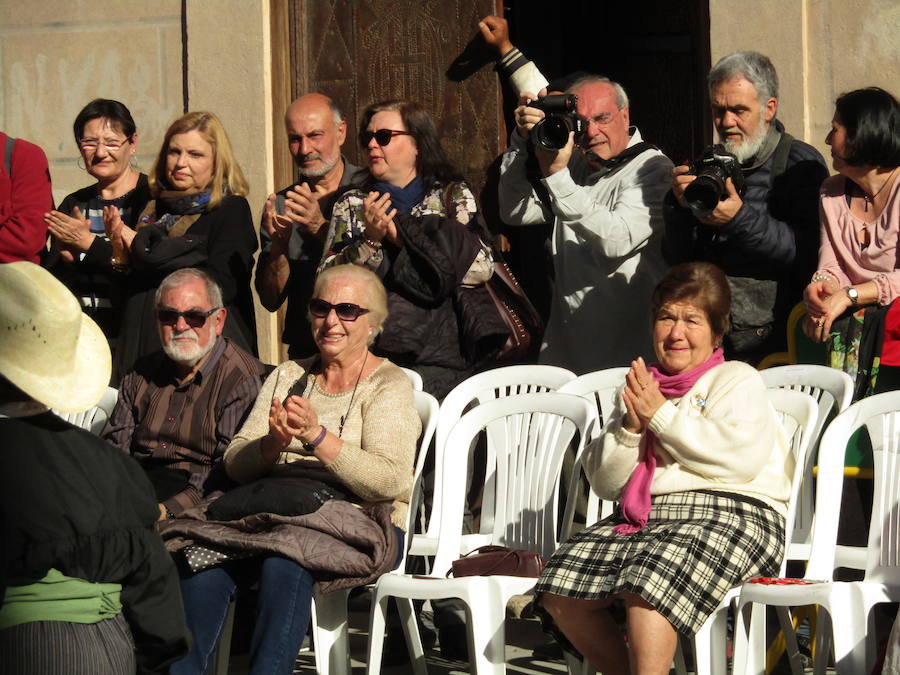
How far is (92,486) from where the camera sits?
3.45 meters

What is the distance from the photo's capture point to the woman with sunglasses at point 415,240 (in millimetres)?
5734

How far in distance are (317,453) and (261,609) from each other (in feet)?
1.69

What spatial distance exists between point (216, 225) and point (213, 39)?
1479mm

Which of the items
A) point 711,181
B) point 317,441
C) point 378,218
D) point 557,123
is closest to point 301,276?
point 378,218

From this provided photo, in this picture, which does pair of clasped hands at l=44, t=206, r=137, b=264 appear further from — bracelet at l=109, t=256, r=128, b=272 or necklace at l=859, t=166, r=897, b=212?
necklace at l=859, t=166, r=897, b=212

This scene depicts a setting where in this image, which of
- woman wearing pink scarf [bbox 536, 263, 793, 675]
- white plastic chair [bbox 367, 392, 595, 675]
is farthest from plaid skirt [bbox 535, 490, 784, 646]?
white plastic chair [bbox 367, 392, 595, 675]

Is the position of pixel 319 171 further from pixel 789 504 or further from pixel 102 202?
pixel 789 504

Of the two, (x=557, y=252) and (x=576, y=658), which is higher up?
(x=557, y=252)

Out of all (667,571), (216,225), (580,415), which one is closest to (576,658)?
(667,571)

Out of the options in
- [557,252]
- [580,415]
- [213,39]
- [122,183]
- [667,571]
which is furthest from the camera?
[213,39]

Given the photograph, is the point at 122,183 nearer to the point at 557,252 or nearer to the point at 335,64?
the point at 335,64

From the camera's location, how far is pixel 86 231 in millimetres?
6082

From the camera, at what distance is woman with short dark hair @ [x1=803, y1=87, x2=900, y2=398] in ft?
16.6

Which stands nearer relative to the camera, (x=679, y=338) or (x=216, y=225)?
(x=679, y=338)
